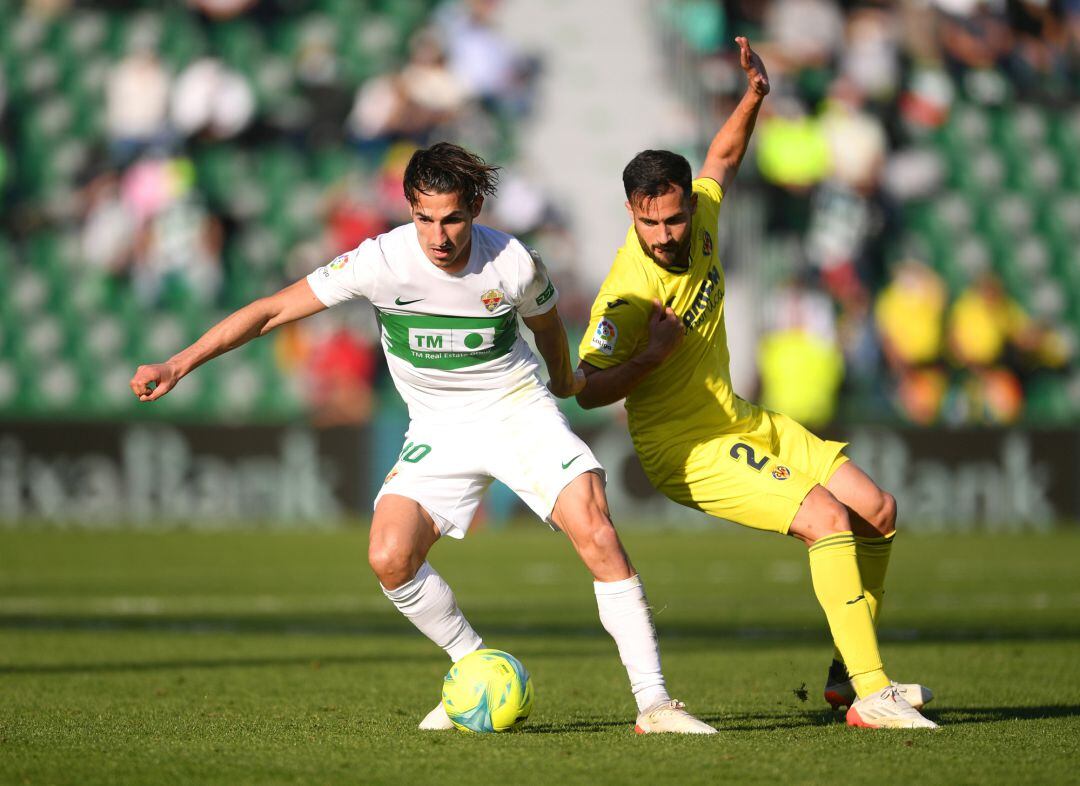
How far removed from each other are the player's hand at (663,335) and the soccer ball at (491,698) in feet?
4.45

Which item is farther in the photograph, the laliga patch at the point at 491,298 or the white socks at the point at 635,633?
the laliga patch at the point at 491,298

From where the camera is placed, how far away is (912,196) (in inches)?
826

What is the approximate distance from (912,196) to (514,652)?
13.7 metres

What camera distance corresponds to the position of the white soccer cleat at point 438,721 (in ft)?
20.2

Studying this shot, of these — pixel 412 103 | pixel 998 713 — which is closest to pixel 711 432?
pixel 998 713

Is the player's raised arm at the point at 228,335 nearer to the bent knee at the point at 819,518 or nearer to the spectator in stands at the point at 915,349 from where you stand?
the bent knee at the point at 819,518

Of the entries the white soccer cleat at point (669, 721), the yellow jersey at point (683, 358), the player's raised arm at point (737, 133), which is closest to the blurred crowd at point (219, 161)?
the player's raised arm at point (737, 133)

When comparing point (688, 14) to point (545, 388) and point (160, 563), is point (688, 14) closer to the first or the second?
point (160, 563)

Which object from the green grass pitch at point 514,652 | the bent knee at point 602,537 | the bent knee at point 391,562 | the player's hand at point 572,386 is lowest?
the green grass pitch at point 514,652

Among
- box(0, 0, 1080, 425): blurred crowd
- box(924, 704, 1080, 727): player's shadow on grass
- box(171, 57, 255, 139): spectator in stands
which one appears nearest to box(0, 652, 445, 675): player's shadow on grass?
Answer: box(924, 704, 1080, 727): player's shadow on grass

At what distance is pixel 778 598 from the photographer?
12094 millimetres

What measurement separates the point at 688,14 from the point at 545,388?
1492cm

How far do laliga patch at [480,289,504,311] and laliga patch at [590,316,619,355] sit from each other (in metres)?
0.48

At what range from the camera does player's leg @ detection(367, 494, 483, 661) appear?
6.09 meters
